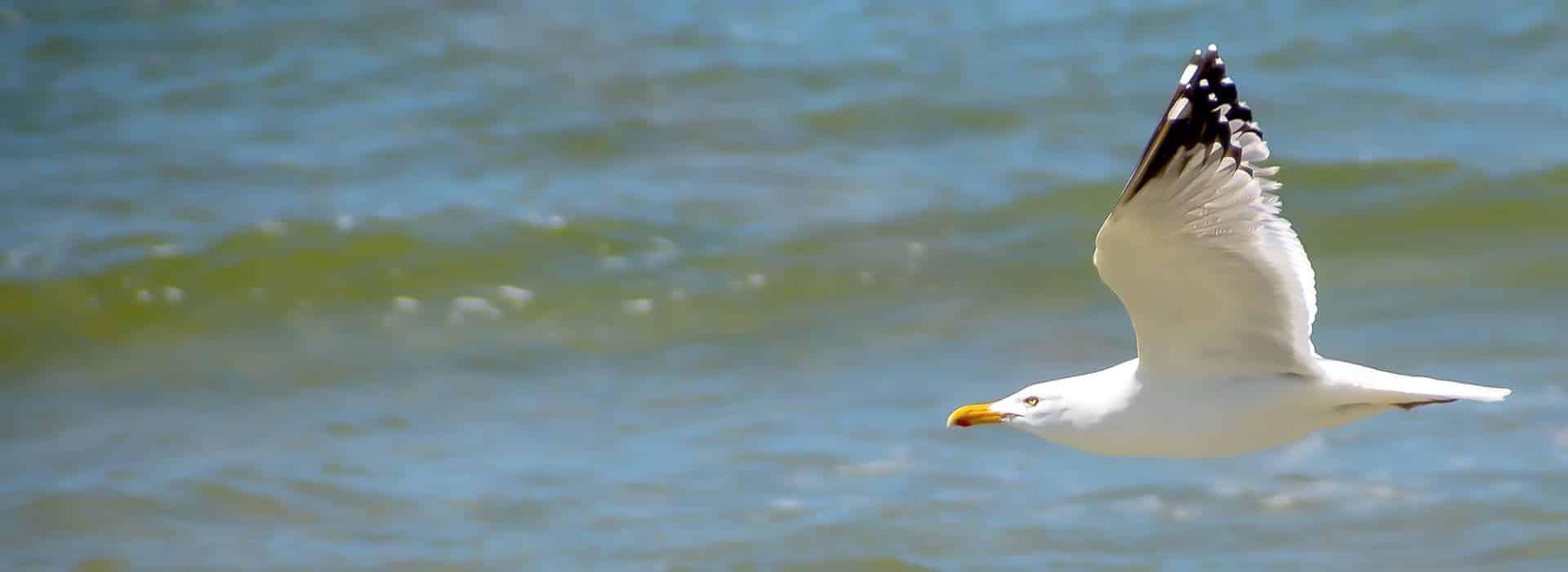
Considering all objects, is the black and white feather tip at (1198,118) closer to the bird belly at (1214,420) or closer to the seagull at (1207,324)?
the seagull at (1207,324)

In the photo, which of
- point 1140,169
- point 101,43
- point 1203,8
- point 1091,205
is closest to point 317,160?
point 101,43

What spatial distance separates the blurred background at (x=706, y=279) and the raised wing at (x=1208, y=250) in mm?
1521

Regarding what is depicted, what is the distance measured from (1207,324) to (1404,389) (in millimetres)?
495

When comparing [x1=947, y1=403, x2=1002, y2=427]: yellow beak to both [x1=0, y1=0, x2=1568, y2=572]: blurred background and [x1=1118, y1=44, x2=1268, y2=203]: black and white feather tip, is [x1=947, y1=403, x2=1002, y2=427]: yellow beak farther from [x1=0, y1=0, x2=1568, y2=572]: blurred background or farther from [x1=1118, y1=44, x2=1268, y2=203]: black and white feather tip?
[x1=0, y1=0, x2=1568, y2=572]: blurred background

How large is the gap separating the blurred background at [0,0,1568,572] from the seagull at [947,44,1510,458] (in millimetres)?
1425

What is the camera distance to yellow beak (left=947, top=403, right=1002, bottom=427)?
193 inches

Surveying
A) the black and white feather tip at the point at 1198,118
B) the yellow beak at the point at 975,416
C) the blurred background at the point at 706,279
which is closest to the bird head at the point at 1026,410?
the yellow beak at the point at 975,416

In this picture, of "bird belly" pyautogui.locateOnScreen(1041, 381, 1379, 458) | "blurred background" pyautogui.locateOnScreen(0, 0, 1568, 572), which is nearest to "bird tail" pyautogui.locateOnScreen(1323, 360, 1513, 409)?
"bird belly" pyautogui.locateOnScreen(1041, 381, 1379, 458)

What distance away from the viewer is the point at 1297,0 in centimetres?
1077

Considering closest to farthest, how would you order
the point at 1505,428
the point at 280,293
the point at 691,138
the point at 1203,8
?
1. the point at 1505,428
2. the point at 280,293
3. the point at 691,138
4. the point at 1203,8

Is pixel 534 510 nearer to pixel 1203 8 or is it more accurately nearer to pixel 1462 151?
pixel 1462 151

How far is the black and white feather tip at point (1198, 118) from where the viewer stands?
4043mm

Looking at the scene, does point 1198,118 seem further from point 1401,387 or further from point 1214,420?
point 1214,420

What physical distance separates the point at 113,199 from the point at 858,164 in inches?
152
